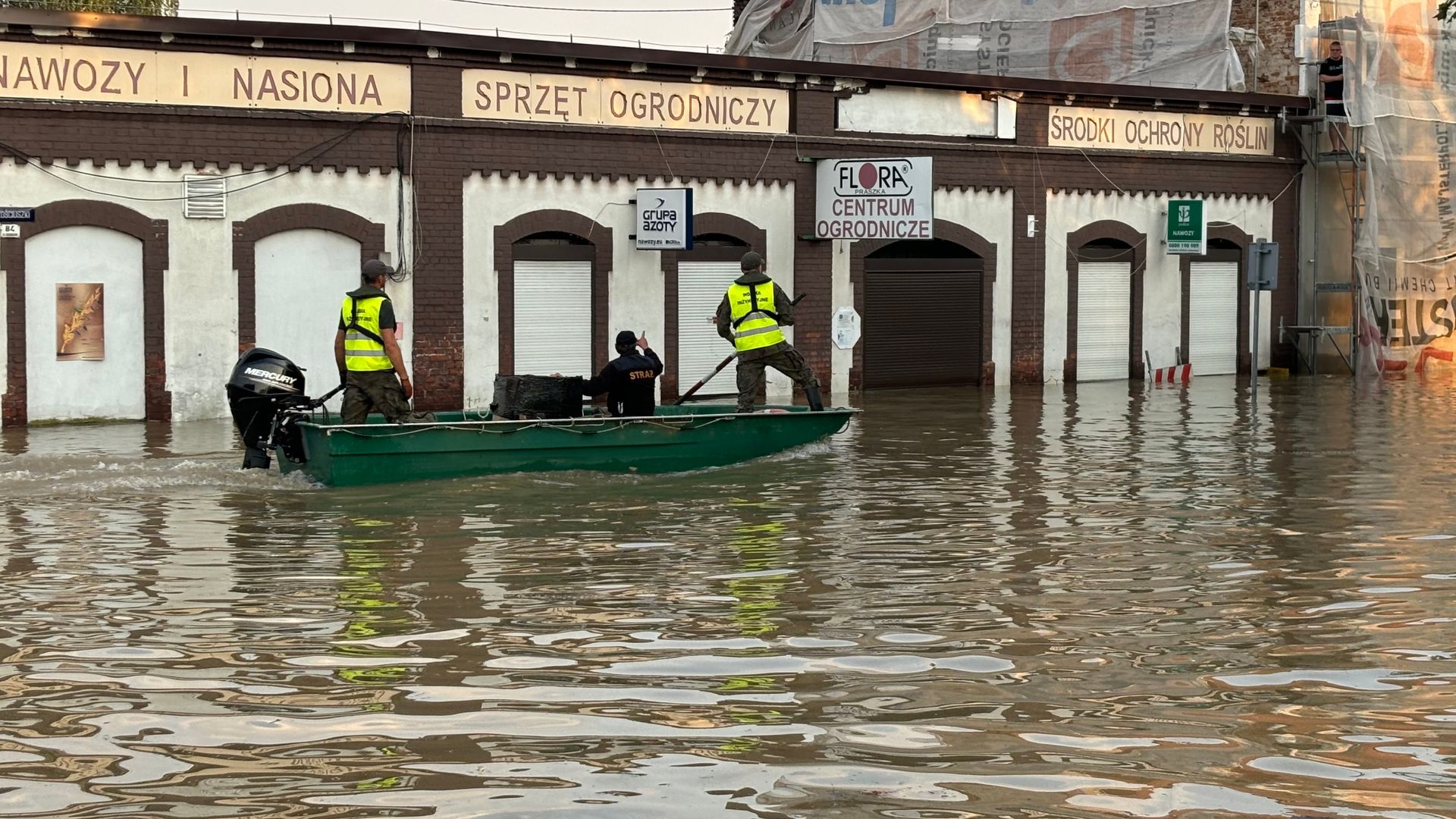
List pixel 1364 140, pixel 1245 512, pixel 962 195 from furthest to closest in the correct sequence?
pixel 1364 140
pixel 962 195
pixel 1245 512

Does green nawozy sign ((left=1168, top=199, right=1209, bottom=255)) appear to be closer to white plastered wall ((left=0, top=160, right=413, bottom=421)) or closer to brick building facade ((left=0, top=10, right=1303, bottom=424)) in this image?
brick building facade ((left=0, top=10, right=1303, bottom=424))

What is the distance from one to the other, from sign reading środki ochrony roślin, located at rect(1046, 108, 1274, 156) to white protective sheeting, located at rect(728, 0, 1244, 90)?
5.56 feet

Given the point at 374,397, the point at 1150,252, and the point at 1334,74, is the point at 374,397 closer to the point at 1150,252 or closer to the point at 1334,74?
the point at 1150,252

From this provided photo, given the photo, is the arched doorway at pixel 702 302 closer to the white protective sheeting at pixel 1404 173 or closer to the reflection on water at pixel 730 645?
the reflection on water at pixel 730 645

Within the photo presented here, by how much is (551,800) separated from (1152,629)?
4.13 metres

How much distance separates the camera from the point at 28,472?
1689 cm

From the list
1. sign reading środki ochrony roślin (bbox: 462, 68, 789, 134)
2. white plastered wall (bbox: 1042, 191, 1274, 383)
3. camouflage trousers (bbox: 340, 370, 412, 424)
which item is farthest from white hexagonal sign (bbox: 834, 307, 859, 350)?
camouflage trousers (bbox: 340, 370, 412, 424)

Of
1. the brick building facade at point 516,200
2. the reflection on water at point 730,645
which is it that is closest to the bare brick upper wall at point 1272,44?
the brick building facade at point 516,200

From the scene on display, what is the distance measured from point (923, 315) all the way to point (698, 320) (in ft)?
14.7

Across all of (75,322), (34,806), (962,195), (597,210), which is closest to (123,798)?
(34,806)

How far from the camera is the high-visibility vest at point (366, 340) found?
16.2m

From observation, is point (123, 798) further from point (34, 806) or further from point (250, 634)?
point (250, 634)

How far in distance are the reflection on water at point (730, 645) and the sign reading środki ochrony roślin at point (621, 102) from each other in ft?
31.4

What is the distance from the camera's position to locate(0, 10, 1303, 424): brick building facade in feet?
74.4
